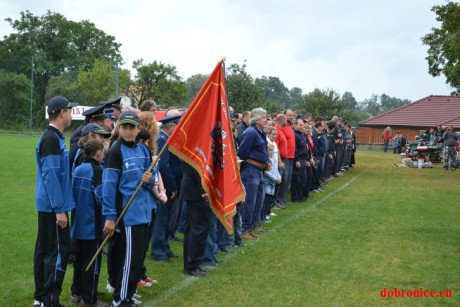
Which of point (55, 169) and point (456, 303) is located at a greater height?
point (55, 169)

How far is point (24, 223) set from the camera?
35.3ft

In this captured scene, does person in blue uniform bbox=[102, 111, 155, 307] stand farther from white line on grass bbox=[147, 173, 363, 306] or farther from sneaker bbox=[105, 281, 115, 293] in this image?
sneaker bbox=[105, 281, 115, 293]

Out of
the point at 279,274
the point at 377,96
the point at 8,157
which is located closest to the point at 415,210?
the point at 279,274

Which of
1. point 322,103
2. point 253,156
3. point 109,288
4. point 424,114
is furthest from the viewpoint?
point 424,114

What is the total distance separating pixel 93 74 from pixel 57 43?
2356 centimetres

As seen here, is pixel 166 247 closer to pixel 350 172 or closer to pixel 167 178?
pixel 167 178

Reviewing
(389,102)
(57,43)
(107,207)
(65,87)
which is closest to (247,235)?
(107,207)

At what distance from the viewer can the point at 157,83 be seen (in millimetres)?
55375

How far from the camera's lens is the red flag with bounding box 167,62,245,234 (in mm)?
6645

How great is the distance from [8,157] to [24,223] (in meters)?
16.4

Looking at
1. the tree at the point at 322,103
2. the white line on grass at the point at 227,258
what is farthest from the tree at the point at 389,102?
the white line on grass at the point at 227,258

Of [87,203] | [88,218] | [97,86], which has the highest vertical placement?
[97,86]

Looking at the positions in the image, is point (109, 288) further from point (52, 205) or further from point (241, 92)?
point (241, 92)

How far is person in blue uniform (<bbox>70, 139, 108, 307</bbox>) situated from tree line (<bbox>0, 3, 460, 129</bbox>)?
Result: 77.1 feet
